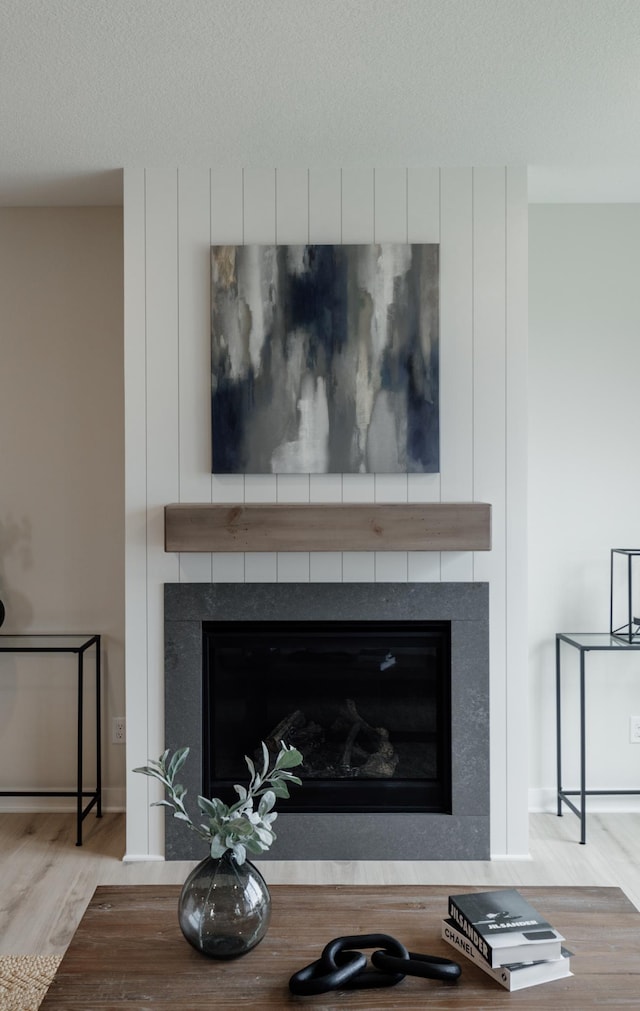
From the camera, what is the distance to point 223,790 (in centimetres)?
321

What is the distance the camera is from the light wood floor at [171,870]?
9.18ft

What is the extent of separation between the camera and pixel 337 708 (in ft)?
10.8

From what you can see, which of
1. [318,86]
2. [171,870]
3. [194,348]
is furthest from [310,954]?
[318,86]

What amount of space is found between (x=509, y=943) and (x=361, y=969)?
0.93ft

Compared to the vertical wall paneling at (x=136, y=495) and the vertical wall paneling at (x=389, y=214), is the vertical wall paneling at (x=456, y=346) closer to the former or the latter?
the vertical wall paneling at (x=389, y=214)

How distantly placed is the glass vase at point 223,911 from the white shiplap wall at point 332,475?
1.50 metres

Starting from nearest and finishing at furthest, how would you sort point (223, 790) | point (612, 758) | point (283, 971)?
point (283, 971), point (223, 790), point (612, 758)

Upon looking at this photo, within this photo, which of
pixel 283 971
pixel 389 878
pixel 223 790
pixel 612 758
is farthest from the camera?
pixel 612 758

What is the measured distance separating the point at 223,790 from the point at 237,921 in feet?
5.12

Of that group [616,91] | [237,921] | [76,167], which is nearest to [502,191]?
[616,91]

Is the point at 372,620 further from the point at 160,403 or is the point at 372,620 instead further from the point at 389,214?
the point at 389,214

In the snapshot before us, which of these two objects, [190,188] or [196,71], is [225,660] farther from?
[196,71]

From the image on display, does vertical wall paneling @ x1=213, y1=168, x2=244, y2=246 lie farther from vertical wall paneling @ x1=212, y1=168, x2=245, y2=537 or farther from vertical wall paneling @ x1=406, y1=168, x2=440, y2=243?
vertical wall paneling @ x1=406, y1=168, x2=440, y2=243

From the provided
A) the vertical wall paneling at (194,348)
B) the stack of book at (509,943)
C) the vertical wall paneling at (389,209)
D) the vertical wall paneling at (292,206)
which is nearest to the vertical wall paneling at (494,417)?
the vertical wall paneling at (389,209)
